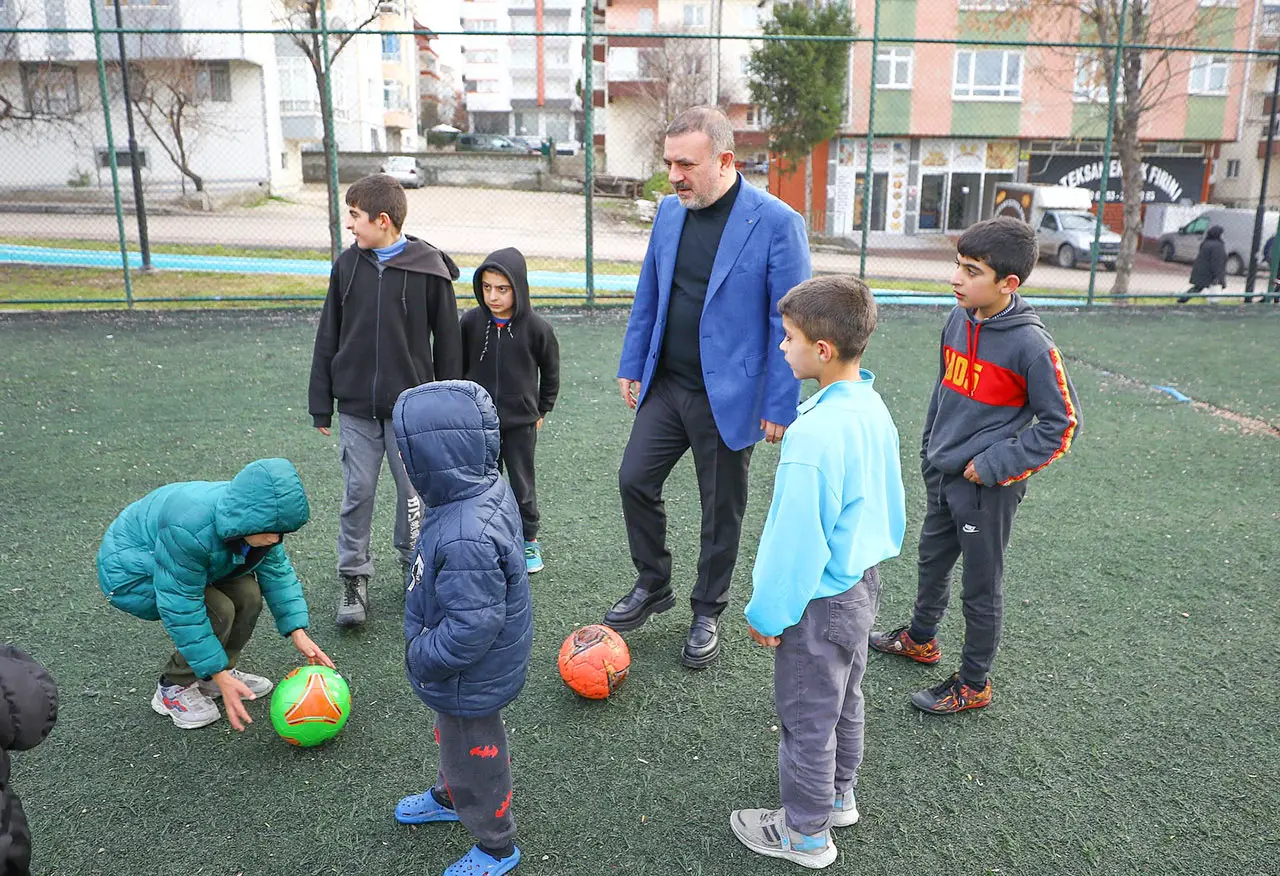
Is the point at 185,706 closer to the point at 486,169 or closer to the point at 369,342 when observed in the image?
the point at 369,342

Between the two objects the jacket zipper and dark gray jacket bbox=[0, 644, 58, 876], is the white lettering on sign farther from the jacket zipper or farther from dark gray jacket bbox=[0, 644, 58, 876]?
dark gray jacket bbox=[0, 644, 58, 876]

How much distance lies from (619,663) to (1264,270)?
2046 centimetres

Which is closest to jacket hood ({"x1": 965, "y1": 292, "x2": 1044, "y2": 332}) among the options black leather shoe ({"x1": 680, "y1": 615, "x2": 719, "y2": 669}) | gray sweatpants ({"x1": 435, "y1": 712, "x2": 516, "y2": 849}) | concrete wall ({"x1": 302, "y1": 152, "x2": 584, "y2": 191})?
black leather shoe ({"x1": 680, "y1": 615, "x2": 719, "y2": 669})

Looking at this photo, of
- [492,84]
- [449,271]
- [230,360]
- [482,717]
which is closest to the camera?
[482,717]

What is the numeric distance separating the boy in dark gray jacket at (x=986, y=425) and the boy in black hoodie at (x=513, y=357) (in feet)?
6.06

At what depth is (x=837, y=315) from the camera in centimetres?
251

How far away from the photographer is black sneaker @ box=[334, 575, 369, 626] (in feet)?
13.0

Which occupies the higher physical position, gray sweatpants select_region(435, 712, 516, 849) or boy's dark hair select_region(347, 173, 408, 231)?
boy's dark hair select_region(347, 173, 408, 231)

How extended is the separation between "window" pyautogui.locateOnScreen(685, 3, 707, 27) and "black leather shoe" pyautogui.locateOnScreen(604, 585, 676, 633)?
3229 cm

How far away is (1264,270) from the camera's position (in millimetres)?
19031

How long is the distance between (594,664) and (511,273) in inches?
70.5

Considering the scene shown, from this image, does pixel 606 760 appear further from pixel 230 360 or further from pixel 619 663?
pixel 230 360

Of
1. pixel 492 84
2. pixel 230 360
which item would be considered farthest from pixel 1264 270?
pixel 492 84

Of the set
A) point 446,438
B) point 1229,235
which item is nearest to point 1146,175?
A: point 1229,235
